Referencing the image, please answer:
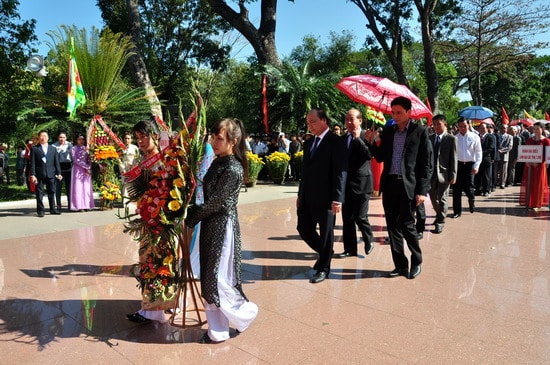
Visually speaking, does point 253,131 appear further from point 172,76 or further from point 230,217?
point 230,217

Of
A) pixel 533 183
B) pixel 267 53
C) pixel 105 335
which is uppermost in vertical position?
pixel 267 53

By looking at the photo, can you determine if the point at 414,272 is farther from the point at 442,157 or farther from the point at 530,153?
the point at 530,153

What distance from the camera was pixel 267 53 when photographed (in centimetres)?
1911

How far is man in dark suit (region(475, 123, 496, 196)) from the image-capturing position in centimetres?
1195

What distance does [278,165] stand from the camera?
15117 millimetres

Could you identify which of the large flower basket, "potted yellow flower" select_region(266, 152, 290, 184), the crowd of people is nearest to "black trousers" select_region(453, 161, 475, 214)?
the crowd of people

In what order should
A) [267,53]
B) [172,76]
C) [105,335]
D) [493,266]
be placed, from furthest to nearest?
[172,76] < [267,53] < [493,266] < [105,335]

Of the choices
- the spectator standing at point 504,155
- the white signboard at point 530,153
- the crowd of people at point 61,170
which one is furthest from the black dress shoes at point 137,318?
the spectator standing at point 504,155

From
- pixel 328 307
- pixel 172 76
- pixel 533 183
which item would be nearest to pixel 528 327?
pixel 328 307

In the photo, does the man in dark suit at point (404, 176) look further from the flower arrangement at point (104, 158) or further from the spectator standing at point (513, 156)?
the spectator standing at point (513, 156)

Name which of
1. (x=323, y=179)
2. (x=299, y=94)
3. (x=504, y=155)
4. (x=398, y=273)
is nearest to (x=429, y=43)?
(x=299, y=94)

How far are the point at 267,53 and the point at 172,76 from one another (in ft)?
36.1

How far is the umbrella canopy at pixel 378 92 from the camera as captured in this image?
6244 millimetres

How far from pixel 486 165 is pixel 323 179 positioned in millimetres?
8644
